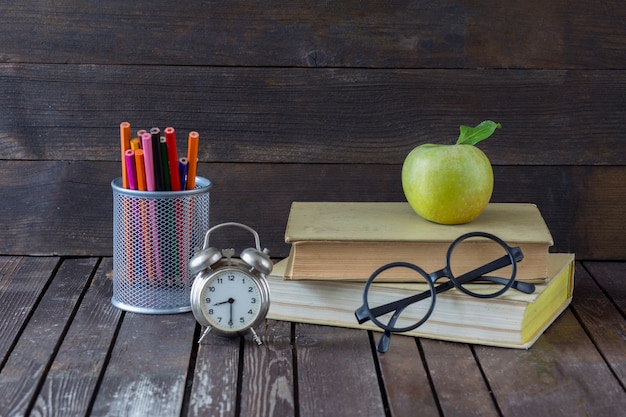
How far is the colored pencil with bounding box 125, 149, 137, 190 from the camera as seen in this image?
3.49 ft

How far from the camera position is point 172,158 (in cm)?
108

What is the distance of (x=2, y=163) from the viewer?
1.30 meters

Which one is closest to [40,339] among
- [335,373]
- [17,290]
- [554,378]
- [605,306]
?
[17,290]

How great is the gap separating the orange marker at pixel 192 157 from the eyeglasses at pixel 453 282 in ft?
0.82

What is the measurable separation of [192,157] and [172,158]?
28 millimetres

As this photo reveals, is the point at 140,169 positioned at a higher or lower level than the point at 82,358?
higher

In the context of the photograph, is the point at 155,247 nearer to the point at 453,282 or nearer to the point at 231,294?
the point at 231,294

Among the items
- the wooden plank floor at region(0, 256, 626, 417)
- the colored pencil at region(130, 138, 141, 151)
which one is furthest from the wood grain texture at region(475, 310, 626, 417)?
the colored pencil at region(130, 138, 141, 151)

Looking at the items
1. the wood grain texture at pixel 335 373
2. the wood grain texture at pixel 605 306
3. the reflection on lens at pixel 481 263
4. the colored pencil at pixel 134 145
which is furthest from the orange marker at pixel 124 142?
the wood grain texture at pixel 605 306

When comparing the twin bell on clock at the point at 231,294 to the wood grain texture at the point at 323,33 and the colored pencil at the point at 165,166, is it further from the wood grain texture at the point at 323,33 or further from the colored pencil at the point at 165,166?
the wood grain texture at the point at 323,33

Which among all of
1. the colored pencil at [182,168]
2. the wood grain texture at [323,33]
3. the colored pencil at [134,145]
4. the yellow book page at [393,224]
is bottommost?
the yellow book page at [393,224]

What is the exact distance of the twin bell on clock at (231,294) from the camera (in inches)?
38.9

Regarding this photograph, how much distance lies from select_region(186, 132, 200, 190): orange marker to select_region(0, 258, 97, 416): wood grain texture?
0.20 metres

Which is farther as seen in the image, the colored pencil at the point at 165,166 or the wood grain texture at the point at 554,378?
the colored pencil at the point at 165,166
